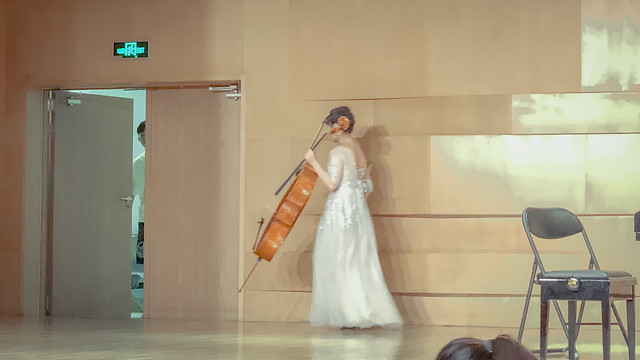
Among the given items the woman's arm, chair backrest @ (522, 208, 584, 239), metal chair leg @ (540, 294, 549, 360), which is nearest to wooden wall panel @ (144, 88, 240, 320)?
the woman's arm

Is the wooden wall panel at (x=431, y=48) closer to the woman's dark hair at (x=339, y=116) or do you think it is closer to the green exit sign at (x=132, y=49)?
the woman's dark hair at (x=339, y=116)

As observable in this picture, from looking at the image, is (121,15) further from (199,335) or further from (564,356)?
(564,356)

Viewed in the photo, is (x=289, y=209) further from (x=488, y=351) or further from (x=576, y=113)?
(x=488, y=351)

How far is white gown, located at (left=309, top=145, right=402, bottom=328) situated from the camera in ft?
21.7

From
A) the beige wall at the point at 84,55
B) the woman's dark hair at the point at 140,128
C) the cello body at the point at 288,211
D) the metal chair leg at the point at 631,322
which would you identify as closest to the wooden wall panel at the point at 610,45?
the cello body at the point at 288,211

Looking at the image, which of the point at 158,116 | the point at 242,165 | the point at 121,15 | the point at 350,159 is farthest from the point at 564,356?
the point at 121,15

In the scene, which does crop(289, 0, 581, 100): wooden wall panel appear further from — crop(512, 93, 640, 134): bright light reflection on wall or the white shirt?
the white shirt

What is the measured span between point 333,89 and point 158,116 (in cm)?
158

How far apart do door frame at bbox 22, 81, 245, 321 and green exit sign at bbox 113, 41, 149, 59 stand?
10.2 inches

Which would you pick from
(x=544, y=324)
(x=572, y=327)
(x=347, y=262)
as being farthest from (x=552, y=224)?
(x=347, y=262)

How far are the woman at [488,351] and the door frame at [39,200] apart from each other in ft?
22.3

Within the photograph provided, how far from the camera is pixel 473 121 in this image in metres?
7.22

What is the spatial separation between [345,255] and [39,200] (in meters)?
2.98

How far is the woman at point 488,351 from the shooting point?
1.21m
